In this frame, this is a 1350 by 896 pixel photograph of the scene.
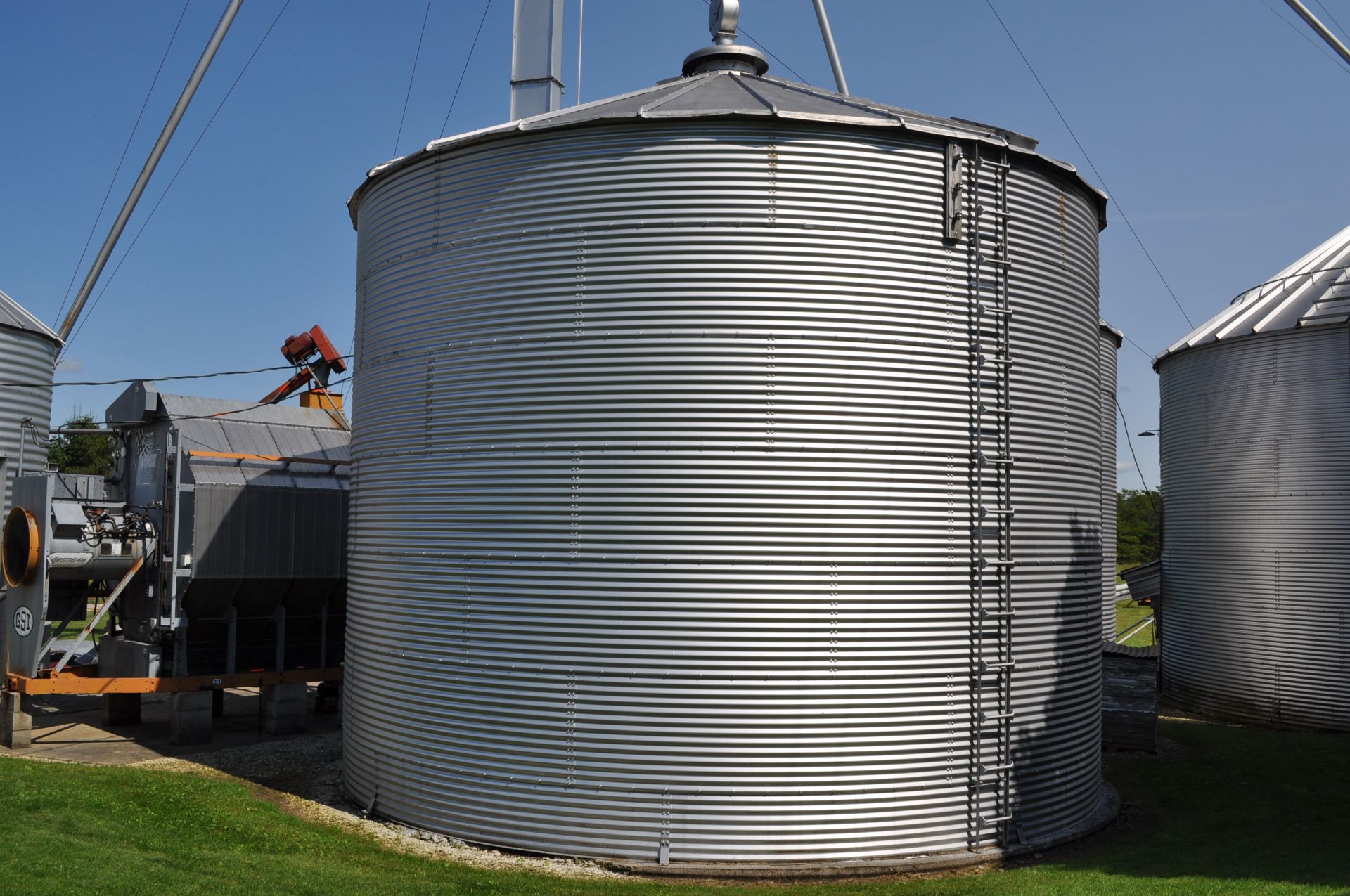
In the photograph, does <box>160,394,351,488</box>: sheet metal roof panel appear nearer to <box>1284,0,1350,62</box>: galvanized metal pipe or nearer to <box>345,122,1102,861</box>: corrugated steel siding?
<box>345,122,1102,861</box>: corrugated steel siding

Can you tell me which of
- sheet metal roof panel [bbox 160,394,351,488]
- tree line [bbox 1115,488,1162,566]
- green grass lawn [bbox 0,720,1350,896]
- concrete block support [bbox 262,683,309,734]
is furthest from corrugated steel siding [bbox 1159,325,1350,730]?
tree line [bbox 1115,488,1162,566]

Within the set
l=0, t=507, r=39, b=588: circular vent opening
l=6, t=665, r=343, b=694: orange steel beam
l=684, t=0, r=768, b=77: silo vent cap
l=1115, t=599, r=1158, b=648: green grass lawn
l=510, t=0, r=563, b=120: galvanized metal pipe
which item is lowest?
l=1115, t=599, r=1158, b=648: green grass lawn

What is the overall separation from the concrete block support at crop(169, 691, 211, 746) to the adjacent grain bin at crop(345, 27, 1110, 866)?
7.67 metres

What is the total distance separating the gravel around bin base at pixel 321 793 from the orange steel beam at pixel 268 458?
5.62 metres

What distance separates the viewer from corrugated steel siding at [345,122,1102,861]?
1246cm

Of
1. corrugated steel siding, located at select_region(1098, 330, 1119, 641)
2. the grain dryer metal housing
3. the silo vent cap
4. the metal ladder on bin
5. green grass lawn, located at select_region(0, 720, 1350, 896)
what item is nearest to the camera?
green grass lawn, located at select_region(0, 720, 1350, 896)

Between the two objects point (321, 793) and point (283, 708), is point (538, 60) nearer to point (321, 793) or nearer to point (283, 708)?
point (283, 708)

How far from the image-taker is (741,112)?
1290 cm

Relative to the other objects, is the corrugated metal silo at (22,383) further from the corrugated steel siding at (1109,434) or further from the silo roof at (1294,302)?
the silo roof at (1294,302)

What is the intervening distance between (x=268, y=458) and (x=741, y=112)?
13648 millimetres

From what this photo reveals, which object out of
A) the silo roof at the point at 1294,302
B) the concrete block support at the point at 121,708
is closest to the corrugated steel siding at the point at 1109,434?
the silo roof at the point at 1294,302

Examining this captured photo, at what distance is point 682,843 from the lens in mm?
12344

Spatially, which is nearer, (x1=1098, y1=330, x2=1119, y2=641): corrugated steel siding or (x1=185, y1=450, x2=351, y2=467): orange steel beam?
(x1=185, y1=450, x2=351, y2=467): orange steel beam

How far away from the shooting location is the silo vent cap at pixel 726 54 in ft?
54.3
